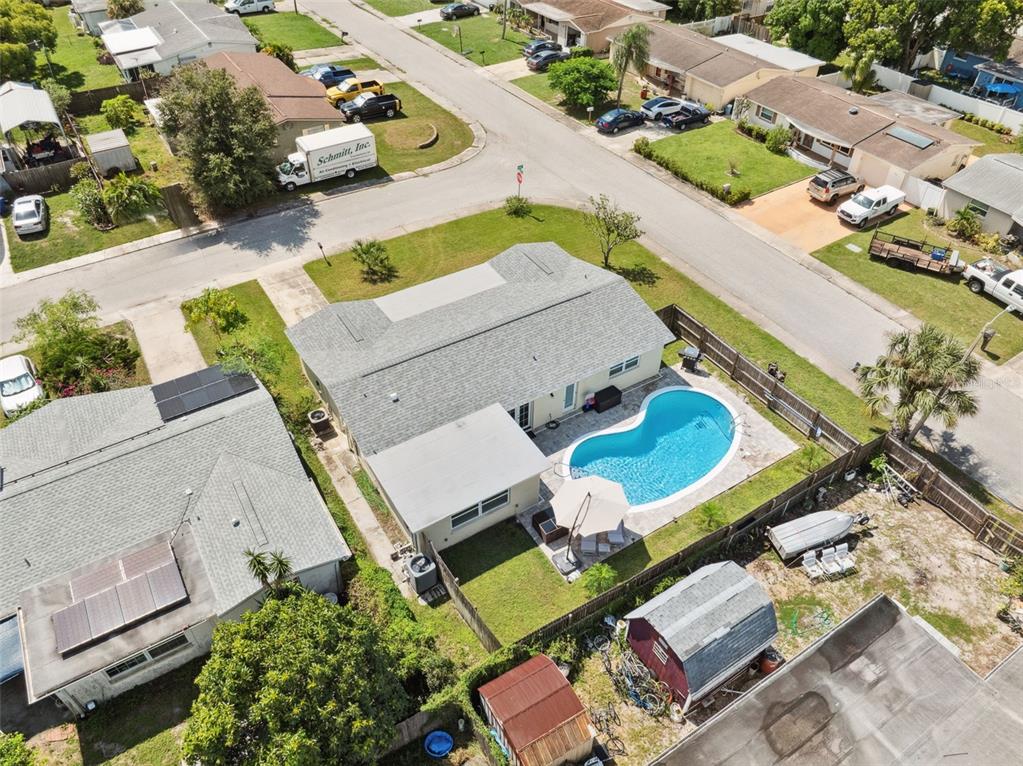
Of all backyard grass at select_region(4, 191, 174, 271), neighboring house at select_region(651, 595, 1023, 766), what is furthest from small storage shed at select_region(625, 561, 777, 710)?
backyard grass at select_region(4, 191, 174, 271)

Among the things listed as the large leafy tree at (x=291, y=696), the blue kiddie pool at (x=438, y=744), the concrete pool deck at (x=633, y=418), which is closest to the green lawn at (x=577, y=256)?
the concrete pool deck at (x=633, y=418)

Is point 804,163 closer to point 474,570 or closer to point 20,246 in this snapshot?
point 474,570

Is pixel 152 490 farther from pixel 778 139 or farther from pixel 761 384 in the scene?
pixel 778 139

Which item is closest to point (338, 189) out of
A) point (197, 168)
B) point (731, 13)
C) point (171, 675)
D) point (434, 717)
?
point (197, 168)

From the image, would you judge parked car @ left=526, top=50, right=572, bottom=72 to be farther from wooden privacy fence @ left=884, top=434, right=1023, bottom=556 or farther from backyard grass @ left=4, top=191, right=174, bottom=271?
wooden privacy fence @ left=884, top=434, right=1023, bottom=556

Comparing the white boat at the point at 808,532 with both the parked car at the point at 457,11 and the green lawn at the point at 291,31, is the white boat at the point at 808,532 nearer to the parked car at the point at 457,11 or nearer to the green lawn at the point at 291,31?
the green lawn at the point at 291,31

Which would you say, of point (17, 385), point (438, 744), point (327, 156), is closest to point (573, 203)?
point (327, 156)

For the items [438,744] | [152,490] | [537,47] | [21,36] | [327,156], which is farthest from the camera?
[537,47]
